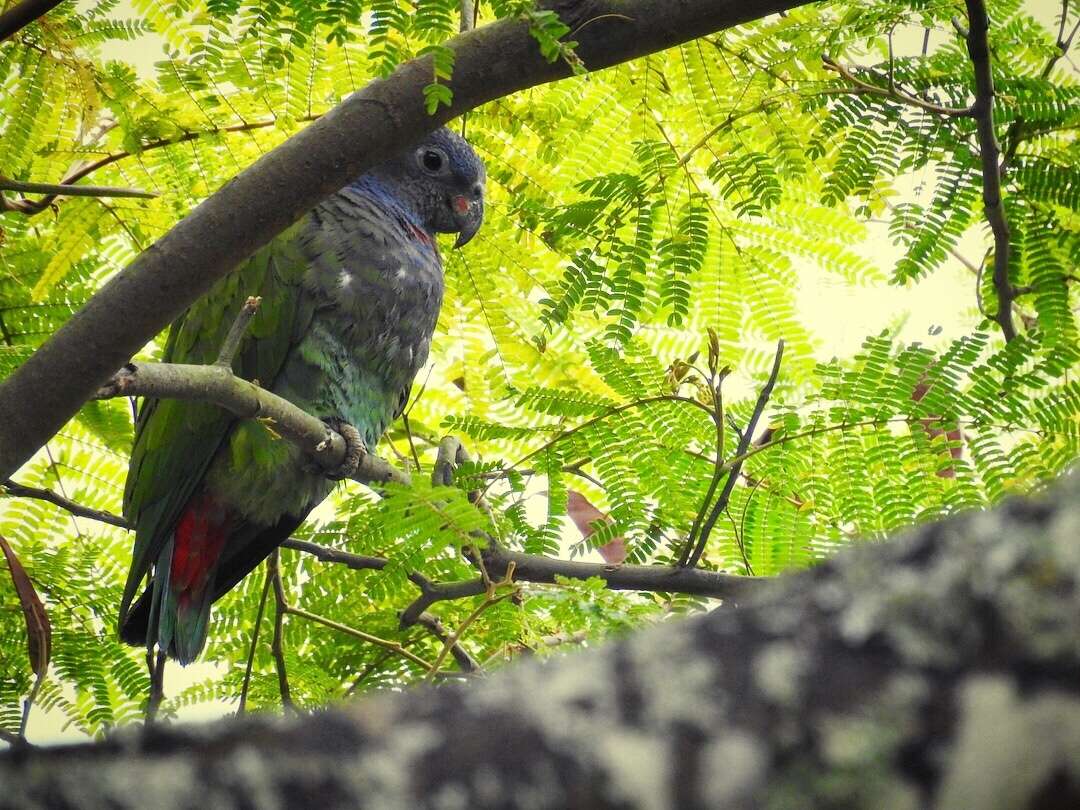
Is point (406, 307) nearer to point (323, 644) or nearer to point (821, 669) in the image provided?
point (323, 644)

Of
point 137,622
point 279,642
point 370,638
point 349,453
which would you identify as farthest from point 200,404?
point 370,638

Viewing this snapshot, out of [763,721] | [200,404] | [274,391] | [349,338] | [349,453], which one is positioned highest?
[349,338]

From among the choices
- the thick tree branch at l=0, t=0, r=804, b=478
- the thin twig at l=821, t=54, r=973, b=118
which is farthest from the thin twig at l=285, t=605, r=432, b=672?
the thin twig at l=821, t=54, r=973, b=118

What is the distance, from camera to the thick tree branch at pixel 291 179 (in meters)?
1.54

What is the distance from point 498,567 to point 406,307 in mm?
982

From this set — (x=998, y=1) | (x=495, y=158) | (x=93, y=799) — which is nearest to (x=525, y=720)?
(x=93, y=799)

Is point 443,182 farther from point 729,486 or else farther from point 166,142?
point 729,486

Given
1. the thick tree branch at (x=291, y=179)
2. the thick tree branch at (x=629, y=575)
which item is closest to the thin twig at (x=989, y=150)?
the thick tree branch at (x=291, y=179)

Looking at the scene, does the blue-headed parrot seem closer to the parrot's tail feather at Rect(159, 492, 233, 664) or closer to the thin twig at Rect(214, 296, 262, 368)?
the parrot's tail feather at Rect(159, 492, 233, 664)

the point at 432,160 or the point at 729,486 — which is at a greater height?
the point at 432,160

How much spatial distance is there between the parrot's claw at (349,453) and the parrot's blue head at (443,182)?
713mm

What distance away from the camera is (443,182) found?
322 centimetres

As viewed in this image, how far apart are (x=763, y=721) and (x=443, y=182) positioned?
2891mm

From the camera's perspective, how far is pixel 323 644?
2.57 metres
